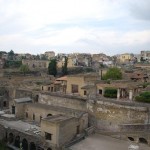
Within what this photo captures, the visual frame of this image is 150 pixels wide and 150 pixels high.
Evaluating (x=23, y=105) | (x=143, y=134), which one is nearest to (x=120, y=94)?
(x=143, y=134)

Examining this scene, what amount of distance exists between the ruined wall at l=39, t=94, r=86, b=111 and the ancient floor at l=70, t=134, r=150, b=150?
541 centimetres

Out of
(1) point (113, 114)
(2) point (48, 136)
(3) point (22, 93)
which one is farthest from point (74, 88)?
(2) point (48, 136)

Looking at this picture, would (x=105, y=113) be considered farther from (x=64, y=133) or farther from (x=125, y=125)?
(x=64, y=133)

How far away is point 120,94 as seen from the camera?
34.9 m

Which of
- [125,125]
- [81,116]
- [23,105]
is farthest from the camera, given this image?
[23,105]

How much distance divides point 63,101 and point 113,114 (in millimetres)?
7420

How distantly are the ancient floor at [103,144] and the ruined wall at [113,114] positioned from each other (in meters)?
2.09

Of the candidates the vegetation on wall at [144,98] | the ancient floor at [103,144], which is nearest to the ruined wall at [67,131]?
the ancient floor at [103,144]

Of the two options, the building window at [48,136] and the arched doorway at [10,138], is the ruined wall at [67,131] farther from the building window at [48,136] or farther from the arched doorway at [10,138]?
the arched doorway at [10,138]

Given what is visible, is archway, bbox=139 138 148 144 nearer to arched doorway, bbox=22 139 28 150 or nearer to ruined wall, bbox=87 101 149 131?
ruined wall, bbox=87 101 149 131

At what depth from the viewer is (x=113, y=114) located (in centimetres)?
2941

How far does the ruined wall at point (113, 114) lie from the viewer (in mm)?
27797

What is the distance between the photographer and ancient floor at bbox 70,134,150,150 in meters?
25.1

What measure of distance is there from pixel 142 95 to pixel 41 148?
12.5 meters
